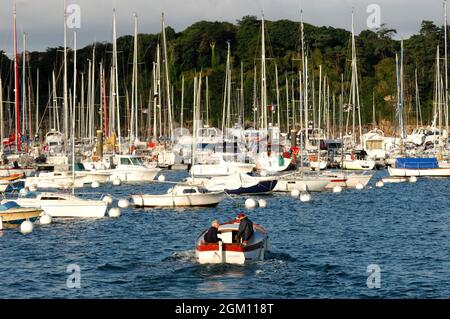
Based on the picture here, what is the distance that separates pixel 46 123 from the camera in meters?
158

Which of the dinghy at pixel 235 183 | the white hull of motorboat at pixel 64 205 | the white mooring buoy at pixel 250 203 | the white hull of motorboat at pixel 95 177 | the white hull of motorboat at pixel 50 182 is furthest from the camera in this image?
the white hull of motorboat at pixel 95 177

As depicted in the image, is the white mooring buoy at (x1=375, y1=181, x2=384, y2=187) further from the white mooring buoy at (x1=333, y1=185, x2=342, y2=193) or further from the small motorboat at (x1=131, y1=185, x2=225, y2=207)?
the small motorboat at (x1=131, y1=185, x2=225, y2=207)

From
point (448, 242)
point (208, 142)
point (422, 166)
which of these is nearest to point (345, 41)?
point (208, 142)

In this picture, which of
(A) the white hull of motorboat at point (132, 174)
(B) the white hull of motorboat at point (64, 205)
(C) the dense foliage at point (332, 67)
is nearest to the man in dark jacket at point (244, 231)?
(B) the white hull of motorboat at point (64, 205)

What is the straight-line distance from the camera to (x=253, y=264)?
34.6 metres

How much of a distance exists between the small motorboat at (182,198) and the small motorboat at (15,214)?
983 centimetres

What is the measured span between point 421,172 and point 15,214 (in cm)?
4844

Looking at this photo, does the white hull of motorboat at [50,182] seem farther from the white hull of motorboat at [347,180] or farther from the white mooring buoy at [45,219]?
the white mooring buoy at [45,219]

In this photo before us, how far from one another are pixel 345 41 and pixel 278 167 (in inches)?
4584

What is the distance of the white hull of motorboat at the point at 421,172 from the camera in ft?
281

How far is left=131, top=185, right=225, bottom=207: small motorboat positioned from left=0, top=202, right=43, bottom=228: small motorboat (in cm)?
983

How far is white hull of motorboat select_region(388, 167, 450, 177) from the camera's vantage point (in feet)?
281

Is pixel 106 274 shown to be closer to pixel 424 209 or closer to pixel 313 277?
pixel 313 277

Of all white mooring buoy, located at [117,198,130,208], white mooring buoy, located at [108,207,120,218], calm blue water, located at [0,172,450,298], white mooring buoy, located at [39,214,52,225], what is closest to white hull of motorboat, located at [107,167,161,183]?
calm blue water, located at [0,172,450,298]
